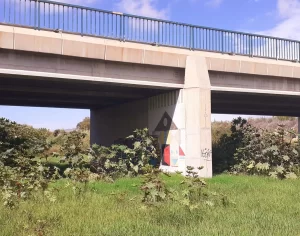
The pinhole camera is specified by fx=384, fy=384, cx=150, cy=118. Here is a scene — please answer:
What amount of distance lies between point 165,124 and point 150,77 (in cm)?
268

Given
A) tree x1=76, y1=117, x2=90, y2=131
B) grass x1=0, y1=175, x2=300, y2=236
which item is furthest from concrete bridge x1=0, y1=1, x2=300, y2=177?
tree x1=76, y1=117, x2=90, y2=131

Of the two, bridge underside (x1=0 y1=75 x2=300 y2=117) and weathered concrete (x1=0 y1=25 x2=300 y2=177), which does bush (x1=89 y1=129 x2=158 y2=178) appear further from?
bridge underside (x1=0 y1=75 x2=300 y2=117)

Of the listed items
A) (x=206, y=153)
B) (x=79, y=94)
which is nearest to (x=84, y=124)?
(x=79, y=94)

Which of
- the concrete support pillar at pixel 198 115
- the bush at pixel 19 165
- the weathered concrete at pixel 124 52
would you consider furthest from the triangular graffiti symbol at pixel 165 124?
the bush at pixel 19 165

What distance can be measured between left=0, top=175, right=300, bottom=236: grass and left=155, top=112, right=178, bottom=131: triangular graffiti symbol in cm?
780

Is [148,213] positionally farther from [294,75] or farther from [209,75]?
[294,75]

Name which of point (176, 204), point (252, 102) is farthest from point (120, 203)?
point (252, 102)

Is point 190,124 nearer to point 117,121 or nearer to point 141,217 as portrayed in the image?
point 117,121

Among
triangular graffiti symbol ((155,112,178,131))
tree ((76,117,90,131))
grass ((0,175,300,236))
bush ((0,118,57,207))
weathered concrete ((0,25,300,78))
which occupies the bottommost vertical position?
grass ((0,175,300,236))

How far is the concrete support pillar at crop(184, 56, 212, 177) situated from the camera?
16672 mm

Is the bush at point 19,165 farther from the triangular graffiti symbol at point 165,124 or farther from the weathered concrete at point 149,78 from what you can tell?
the triangular graffiti symbol at point 165,124

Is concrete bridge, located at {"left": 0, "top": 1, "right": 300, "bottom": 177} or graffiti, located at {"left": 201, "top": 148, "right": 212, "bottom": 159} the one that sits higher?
concrete bridge, located at {"left": 0, "top": 1, "right": 300, "bottom": 177}

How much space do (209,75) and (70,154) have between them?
8.25m

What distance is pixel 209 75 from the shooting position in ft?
59.9
